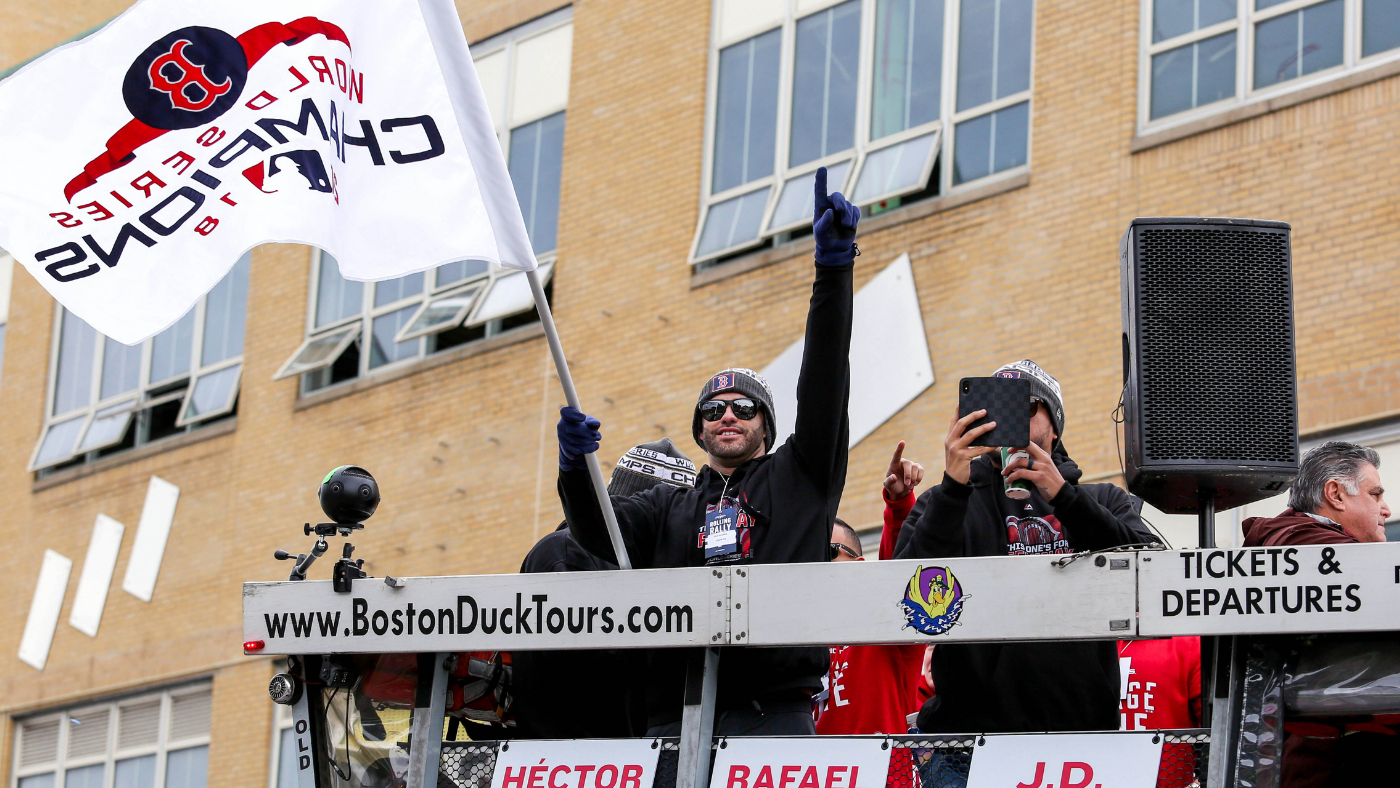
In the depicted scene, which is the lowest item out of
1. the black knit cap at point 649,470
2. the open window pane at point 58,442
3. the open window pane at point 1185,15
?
the black knit cap at point 649,470

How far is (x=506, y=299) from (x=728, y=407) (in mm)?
11834

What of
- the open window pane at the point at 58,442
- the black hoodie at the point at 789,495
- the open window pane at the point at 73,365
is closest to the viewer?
the black hoodie at the point at 789,495

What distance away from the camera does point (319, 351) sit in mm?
19375

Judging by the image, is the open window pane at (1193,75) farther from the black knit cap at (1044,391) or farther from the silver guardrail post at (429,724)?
the silver guardrail post at (429,724)

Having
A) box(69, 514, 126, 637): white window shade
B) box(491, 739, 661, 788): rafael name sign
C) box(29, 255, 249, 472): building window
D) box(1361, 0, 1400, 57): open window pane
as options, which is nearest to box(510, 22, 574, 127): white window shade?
box(29, 255, 249, 472): building window

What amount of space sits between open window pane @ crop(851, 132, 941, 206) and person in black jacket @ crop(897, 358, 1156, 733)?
9.35 meters

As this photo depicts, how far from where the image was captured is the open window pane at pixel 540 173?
704 inches

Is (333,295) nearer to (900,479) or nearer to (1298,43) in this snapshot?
(1298,43)

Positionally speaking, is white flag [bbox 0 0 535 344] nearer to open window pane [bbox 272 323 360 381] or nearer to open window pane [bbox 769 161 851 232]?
open window pane [bbox 769 161 851 232]

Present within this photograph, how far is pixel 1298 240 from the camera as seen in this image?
1259 cm

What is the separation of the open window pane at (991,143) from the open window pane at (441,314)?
5242mm

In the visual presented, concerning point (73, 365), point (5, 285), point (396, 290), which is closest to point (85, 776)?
point (73, 365)

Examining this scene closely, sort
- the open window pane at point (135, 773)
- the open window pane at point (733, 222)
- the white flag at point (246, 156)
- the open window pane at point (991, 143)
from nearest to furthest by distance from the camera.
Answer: the white flag at point (246, 156) → the open window pane at point (991, 143) → the open window pane at point (733, 222) → the open window pane at point (135, 773)

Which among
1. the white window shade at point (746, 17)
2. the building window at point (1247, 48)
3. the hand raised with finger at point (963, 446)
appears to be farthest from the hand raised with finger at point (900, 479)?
the white window shade at point (746, 17)
